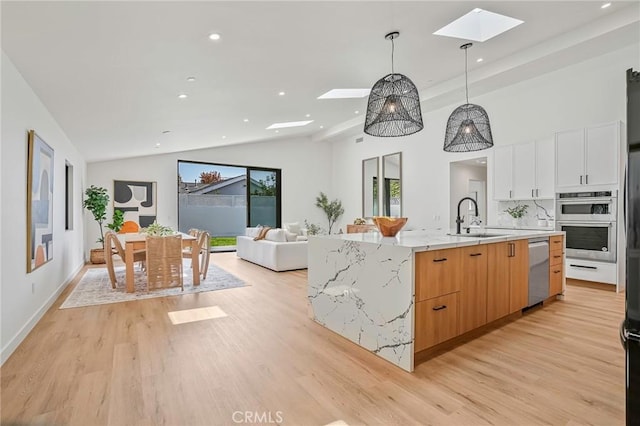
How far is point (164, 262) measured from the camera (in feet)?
16.0

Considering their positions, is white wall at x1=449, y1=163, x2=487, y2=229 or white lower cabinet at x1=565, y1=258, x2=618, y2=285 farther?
white wall at x1=449, y1=163, x2=487, y2=229

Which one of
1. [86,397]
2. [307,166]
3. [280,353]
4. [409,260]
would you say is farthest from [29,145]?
[307,166]

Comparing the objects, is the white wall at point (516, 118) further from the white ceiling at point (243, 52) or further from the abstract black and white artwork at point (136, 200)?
the abstract black and white artwork at point (136, 200)

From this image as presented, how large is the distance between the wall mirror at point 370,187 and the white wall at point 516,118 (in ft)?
0.78

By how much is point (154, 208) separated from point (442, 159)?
7445 mm

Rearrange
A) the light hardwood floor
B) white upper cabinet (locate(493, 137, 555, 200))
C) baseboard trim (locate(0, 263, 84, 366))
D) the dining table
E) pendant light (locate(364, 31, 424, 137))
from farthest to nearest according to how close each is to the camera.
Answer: white upper cabinet (locate(493, 137, 555, 200))
the dining table
pendant light (locate(364, 31, 424, 137))
baseboard trim (locate(0, 263, 84, 366))
the light hardwood floor

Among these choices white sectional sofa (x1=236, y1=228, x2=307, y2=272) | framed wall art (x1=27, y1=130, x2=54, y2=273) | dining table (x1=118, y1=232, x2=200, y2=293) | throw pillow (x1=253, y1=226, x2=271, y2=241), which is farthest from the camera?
throw pillow (x1=253, y1=226, x2=271, y2=241)

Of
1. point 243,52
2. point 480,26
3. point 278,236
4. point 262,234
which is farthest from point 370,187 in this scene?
point 243,52

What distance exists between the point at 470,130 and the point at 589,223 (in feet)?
9.45

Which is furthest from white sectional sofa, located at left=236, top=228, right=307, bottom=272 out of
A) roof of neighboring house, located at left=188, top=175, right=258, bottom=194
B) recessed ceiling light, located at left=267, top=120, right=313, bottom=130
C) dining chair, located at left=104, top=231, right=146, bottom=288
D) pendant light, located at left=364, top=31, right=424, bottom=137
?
pendant light, located at left=364, top=31, right=424, bottom=137

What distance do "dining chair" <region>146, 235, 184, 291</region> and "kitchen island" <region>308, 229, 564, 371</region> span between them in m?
2.49

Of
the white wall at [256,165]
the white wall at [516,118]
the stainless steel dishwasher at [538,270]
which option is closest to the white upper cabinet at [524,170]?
the white wall at [516,118]

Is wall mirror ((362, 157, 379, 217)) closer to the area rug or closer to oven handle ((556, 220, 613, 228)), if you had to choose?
oven handle ((556, 220, 613, 228))

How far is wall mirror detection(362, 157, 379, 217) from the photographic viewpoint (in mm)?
9766
